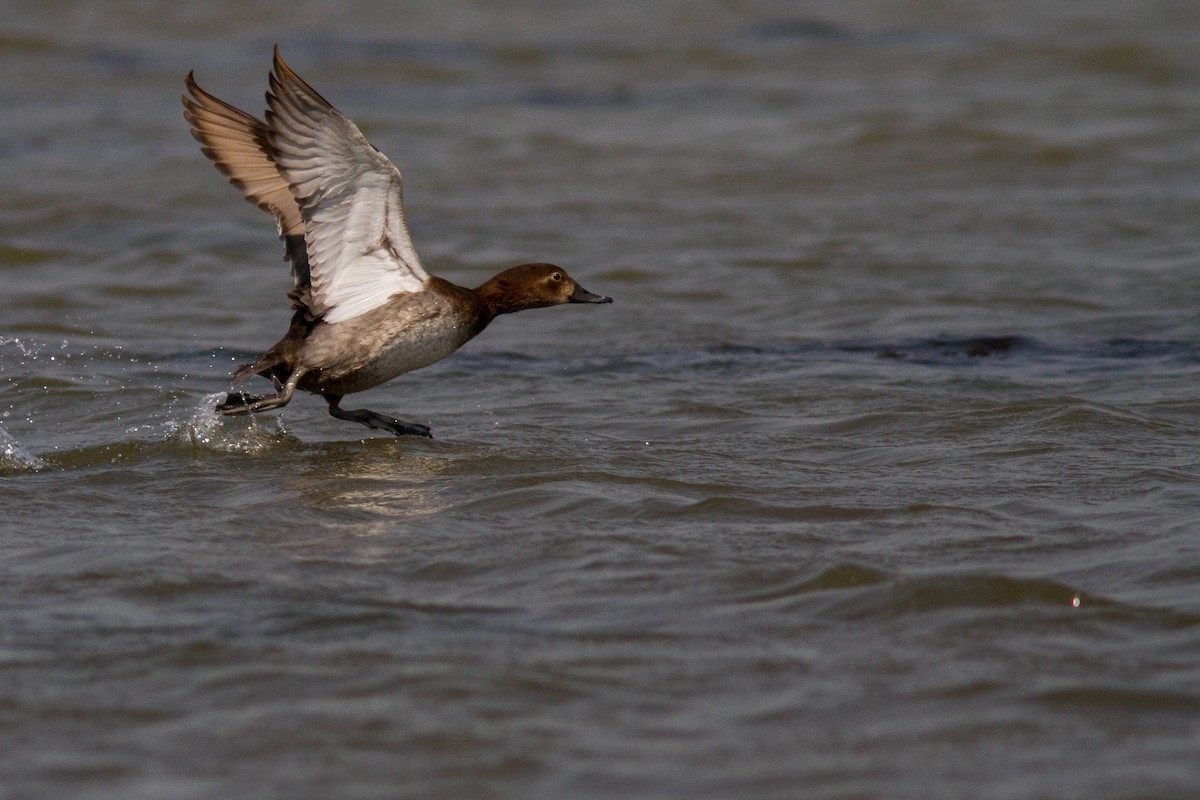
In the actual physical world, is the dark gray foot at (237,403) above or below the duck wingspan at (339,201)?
below

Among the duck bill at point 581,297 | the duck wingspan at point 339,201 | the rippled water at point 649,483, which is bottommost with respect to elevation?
the rippled water at point 649,483

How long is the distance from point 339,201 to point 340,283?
0.42 m

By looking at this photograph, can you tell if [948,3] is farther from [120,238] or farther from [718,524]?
[718,524]

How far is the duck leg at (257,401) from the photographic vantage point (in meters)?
6.34

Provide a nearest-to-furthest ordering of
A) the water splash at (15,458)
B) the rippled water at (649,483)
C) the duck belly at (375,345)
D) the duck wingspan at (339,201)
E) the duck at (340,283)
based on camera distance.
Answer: the rippled water at (649,483), the duck wingspan at (339,201), the water splash at (15,458), the duck at (340,283), the duck belly at (375,345)

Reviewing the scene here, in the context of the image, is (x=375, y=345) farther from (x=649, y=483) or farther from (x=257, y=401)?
(x=649, y=483)

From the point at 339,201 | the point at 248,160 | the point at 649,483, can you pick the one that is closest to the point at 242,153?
the point at 248,160

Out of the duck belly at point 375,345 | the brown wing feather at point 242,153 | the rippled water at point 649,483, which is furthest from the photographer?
the duck belly at point 375,345

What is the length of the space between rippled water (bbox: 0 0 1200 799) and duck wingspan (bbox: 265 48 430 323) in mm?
624

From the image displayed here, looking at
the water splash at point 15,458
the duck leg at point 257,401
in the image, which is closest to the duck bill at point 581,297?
the duck leg at point 257,401

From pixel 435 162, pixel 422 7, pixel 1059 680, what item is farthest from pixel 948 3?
pixel 1059 680

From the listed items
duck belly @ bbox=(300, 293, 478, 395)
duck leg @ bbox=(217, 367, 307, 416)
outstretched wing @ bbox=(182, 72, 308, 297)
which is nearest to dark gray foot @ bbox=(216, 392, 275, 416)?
duck leg @ bbox=(217, 367, 307, 416)

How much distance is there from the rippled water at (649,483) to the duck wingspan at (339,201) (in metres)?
0.62

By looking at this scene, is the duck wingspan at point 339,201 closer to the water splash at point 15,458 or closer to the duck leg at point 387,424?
the duck leg at point 387,424
